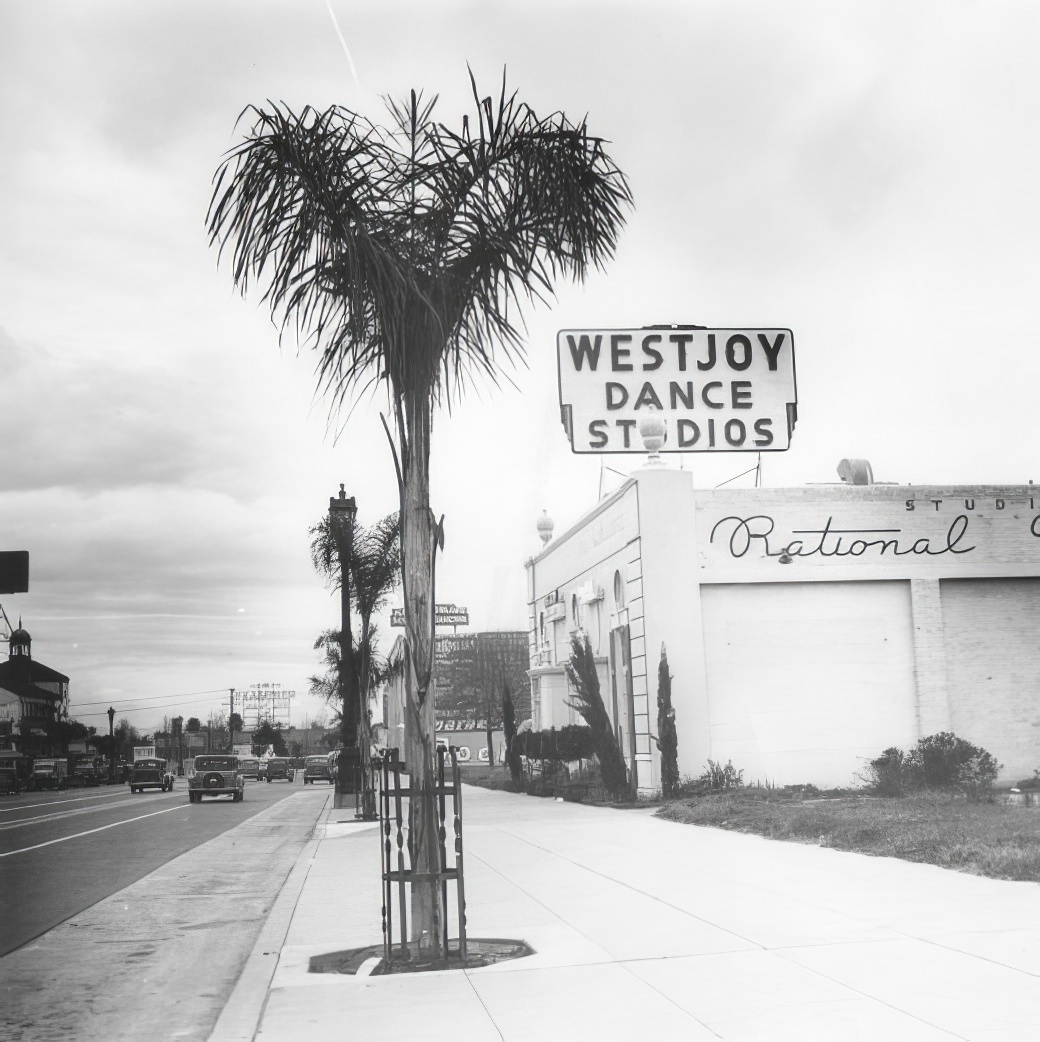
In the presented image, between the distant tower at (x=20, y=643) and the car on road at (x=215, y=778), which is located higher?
the distant tower at (x=20, y=643)

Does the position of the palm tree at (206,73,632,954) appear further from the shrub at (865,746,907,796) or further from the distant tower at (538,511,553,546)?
the distant tower at (538,511,553,546)

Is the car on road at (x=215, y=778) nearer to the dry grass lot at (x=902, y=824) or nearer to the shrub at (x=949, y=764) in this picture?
the dry grass lot at (x=902, y=824)

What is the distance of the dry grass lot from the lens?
37.2ft

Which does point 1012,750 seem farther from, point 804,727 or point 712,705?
point 712,705

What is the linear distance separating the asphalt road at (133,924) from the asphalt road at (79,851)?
0.11 feet

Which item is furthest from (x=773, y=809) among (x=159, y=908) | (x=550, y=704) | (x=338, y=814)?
(x=550, y=704)

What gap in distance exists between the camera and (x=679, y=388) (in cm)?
2798

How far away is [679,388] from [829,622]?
638 centimetres

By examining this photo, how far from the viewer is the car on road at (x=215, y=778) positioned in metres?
43.4

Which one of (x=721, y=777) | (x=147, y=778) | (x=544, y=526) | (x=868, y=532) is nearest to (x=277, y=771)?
(x=147, y=778)

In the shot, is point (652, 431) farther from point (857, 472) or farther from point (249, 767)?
point (249, 767)

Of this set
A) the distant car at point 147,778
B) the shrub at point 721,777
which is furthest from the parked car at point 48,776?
the shrub at point 721,777

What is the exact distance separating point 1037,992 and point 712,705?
18698mm

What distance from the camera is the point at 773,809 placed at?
1853 centimetres
